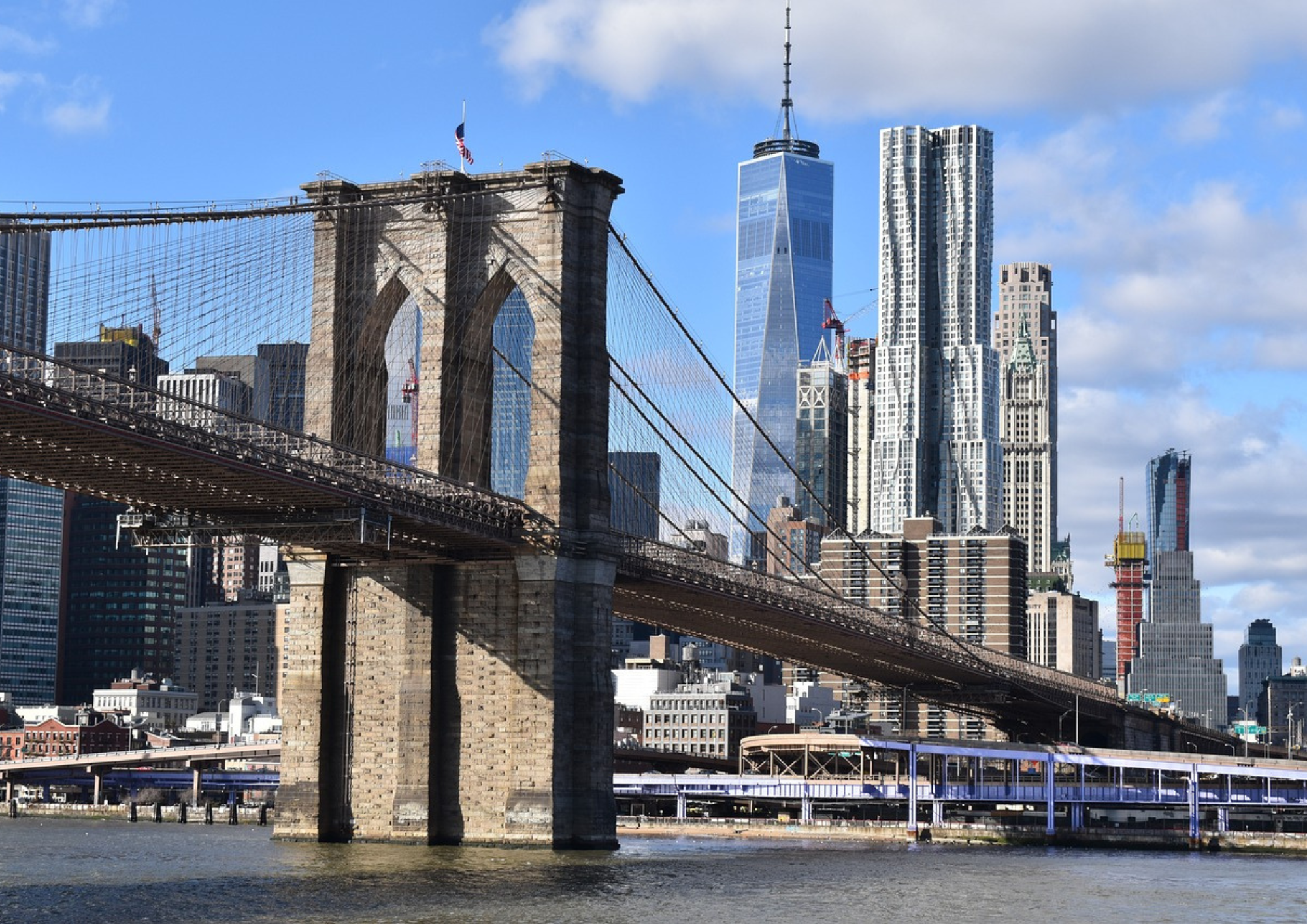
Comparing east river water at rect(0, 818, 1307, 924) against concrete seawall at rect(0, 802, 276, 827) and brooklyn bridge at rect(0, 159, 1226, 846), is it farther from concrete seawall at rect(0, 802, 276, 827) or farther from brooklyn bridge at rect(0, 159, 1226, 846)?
concrete seawall at rect(0, 802, 276, 827)

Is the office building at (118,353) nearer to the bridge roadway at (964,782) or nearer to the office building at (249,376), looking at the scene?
the office building at (249,376)

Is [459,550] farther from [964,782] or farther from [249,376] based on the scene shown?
[249,376]

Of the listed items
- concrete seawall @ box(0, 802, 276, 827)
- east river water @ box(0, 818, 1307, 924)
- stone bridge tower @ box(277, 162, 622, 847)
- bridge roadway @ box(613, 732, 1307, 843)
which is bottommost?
concrete seawall @ box(0, 802, 276, 827)

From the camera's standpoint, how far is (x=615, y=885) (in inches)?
2633

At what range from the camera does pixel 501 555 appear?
80688mm

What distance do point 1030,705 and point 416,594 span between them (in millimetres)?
90918

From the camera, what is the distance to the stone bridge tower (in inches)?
3152

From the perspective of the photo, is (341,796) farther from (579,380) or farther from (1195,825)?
(1195,825)

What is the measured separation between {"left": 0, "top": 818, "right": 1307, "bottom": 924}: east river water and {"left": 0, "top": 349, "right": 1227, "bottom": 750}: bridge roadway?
36.0 feet

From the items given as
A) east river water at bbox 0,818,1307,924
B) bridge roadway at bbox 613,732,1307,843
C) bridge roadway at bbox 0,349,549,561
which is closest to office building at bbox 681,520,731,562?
bridge roadway at bbox 613,732,1307,843

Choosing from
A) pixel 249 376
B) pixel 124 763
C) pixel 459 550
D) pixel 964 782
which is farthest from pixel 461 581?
pixel 249 376

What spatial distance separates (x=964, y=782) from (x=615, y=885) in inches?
2490

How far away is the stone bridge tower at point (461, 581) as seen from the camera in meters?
80.1

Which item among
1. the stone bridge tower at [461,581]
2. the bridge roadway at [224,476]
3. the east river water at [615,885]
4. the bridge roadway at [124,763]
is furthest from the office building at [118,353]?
the bridge roadway at [124,763]
